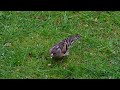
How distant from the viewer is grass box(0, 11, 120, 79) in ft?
13.5

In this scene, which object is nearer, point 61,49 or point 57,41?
point 61,49

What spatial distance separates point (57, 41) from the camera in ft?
16.1

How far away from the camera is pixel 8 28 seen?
5.20 meters

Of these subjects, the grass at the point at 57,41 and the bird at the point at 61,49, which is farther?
the bird at the point at 61,49

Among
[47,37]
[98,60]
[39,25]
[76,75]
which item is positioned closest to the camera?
[76,75]

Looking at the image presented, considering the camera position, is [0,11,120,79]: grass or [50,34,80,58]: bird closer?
[0,11,120,79]: grass

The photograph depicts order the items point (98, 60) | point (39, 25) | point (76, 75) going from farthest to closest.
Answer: point (39, 25) → point (98, 60) → point (76, 75)

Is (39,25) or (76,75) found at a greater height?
(39,25)

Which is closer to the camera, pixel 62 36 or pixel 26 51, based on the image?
pixel 26 51

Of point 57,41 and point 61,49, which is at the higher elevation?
point 57,41

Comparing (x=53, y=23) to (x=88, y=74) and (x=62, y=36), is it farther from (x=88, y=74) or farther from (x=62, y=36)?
(x=88, y=74)

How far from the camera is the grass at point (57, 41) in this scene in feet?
13.5

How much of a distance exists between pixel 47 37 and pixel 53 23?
20.4 inches

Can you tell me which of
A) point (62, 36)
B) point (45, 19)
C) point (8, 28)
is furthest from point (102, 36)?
point (8, 28)
